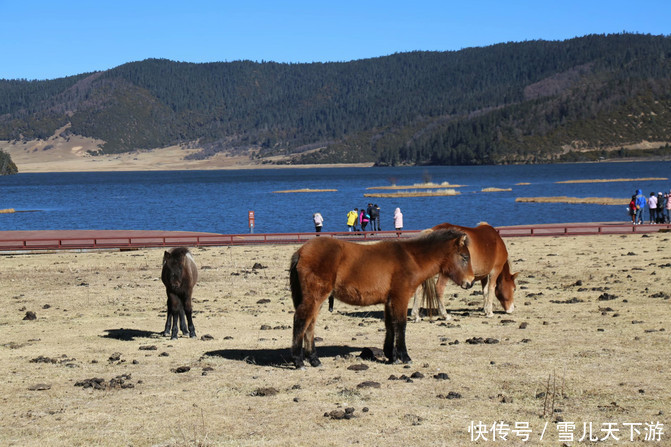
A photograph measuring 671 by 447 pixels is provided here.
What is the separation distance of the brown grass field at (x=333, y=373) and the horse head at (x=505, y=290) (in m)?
0.24

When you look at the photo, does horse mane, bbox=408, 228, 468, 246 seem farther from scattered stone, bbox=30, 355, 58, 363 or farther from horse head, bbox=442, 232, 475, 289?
scattered stone, bbox=30, 355, 58, 363

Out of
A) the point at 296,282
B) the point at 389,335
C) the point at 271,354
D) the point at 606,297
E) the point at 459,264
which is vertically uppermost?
the point at 459,264

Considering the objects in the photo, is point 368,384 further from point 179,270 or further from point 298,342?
point 179,270

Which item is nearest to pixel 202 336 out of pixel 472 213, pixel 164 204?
pixel 472 213

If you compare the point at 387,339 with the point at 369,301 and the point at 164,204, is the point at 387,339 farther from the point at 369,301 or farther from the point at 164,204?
the point at 164,204

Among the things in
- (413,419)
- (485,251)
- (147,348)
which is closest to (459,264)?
(413,419)

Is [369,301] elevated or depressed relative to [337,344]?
elevated

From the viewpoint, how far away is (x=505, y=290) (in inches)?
675

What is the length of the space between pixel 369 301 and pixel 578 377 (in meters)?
3.05

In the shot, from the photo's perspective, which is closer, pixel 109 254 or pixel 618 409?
pixel 618 409

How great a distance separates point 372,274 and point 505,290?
20.5 feet

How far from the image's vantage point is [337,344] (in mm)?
14062

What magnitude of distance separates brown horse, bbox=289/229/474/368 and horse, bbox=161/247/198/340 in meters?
3.40

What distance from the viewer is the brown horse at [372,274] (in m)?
11.5
